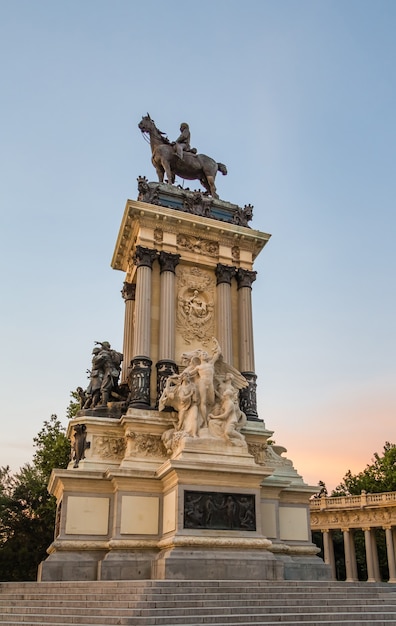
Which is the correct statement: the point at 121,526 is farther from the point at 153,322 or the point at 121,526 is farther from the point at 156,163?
the point at 156,163

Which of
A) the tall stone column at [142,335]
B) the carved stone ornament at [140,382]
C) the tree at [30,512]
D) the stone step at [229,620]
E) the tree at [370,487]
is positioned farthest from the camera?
the tree at [370,487]

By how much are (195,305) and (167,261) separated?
6.16ft

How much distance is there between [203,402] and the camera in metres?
18.0

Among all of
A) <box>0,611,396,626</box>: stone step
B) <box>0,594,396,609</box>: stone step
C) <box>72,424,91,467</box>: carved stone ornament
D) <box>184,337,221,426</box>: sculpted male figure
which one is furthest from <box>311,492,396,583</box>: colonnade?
<box>0,611,396,626</box>: stone step

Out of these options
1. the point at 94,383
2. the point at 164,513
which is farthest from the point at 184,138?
the point at 164,513

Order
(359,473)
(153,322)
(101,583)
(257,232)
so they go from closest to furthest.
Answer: (101,583), (153,322), (257,232), (359,473)

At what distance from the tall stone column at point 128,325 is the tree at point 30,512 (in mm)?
14027

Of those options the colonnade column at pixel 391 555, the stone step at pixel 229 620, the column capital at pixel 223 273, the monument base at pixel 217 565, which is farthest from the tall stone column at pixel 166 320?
the colonnade column at pixel 391 555

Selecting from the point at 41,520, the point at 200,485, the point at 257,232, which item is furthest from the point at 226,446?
the point at 41,520

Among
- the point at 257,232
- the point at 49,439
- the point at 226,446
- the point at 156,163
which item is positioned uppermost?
the point at 156,163

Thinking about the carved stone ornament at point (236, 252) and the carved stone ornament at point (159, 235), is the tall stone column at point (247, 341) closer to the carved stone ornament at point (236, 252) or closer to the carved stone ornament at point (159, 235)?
the carved stone ornament at point (236, 252)

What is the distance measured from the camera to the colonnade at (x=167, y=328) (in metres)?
19.8

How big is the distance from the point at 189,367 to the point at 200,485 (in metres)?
3.68

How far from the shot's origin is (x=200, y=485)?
16500mm
